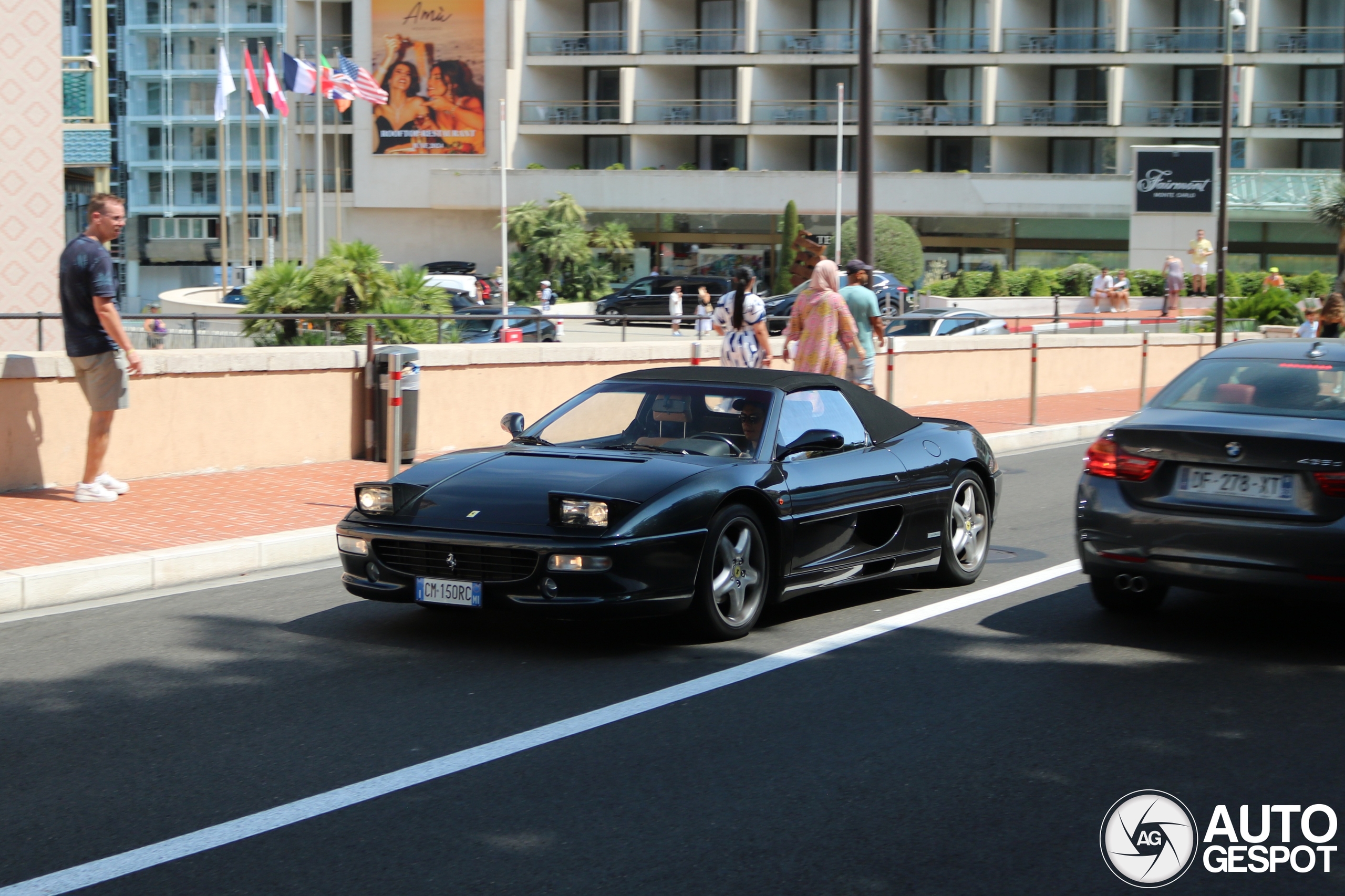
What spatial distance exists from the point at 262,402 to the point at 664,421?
6460mm

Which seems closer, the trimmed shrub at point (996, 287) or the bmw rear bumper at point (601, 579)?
the bmw rear bumper at point (601, 579)

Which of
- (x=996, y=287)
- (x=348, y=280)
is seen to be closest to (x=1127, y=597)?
(x=348, y=280)

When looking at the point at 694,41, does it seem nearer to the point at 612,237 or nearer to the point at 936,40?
the point at 612,237

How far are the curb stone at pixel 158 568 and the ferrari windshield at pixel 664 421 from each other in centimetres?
177

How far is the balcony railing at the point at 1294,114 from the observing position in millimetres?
62906

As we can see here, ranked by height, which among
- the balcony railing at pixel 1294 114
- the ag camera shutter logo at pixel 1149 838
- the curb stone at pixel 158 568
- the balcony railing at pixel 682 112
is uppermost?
the balcony railing at pixel 682 112

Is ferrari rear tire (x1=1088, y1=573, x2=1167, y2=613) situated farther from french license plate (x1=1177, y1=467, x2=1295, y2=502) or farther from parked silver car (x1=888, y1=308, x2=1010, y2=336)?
parked silver car (x1=888, y1=308, x2=1010, y2=336)

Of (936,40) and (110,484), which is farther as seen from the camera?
(936,40)

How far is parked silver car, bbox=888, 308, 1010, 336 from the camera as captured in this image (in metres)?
30.0

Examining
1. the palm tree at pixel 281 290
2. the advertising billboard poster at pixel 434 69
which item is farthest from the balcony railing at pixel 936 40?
the palm tree at pixel 281 290

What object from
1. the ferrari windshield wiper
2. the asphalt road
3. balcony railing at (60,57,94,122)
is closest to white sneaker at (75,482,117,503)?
the asphalt road

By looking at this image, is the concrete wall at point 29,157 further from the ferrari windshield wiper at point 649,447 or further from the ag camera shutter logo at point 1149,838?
the ag camera shutter logo at point 1149,838

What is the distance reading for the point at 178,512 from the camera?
10531 mm

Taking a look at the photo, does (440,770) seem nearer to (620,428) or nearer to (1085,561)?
(620,428)
